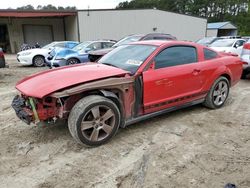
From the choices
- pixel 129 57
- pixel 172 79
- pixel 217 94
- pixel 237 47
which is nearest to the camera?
pixel 172 79

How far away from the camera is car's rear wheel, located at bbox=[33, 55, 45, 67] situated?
1266 centimetres

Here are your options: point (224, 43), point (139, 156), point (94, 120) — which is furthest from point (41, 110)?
point (224, 43)

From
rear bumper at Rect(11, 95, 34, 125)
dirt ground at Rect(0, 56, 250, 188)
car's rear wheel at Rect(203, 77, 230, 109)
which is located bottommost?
dirt ground at Rect(0, 56, 250, 188)

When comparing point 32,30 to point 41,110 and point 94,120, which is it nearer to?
point 41,110

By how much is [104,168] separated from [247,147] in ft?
7.11

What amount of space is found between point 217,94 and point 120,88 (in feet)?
8.46

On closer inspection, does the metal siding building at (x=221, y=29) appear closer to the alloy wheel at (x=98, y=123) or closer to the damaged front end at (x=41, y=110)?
the alloy wheel at (x=98, y=123)

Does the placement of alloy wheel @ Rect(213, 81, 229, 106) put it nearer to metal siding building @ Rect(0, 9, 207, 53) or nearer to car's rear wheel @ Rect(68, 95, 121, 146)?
car's rear wheel @ Rect(68, 95, 121, 146)

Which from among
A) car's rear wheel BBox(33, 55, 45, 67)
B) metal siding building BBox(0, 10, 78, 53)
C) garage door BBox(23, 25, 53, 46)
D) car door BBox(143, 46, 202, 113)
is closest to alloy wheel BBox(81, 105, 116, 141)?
car door BBox(143, 46, 202, 113)

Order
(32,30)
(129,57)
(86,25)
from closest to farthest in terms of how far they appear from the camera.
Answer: (129,57) < (86,25) < (32,30)

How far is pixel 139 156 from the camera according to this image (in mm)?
3381

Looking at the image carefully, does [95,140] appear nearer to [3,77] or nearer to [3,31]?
[3,77]

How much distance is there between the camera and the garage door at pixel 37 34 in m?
24.6

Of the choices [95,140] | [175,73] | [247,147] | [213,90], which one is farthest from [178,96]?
[95,140]
